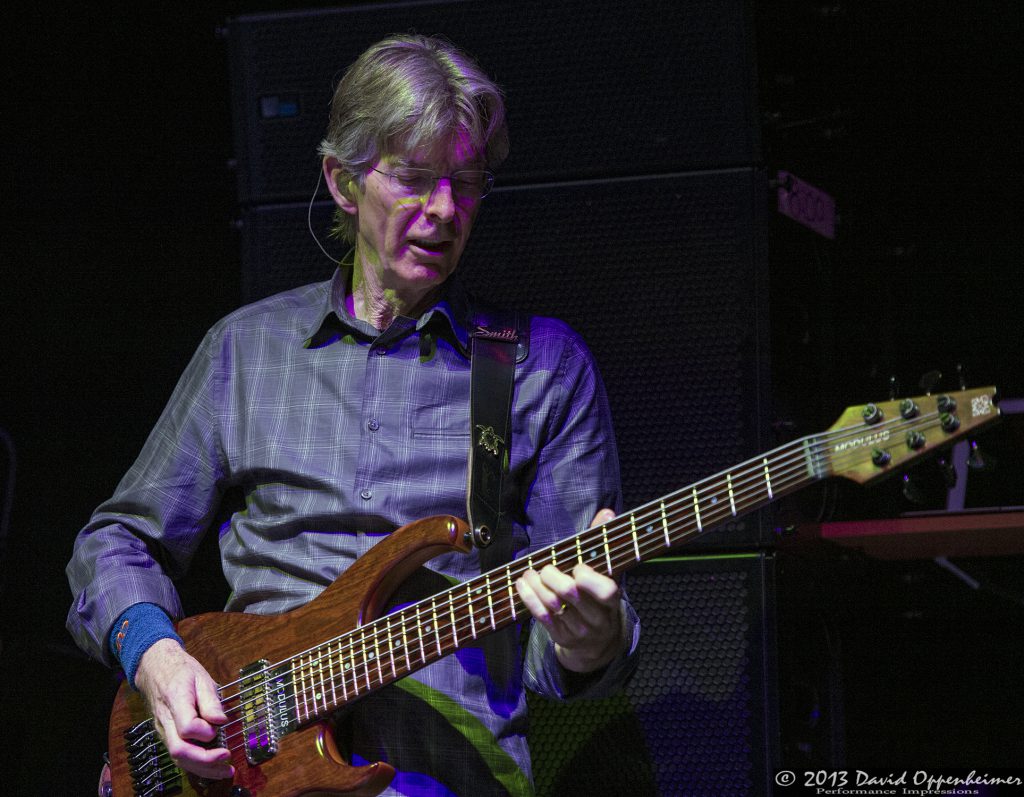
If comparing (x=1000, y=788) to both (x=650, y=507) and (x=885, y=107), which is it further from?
(x=885, y=107)

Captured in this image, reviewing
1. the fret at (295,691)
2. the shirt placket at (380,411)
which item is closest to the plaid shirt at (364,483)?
the shirt placket at (380,411)

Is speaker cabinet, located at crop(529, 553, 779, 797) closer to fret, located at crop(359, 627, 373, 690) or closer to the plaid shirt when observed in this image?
the plaid shirt

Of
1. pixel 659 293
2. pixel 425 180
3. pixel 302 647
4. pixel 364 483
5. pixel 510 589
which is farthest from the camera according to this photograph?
pixel 659 293

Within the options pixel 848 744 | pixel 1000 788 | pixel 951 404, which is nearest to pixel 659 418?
pixel 951 404

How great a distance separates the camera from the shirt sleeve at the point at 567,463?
Result: 2.10 meters

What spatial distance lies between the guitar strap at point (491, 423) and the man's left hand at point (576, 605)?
0.68ft

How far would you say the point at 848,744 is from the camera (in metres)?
3.60

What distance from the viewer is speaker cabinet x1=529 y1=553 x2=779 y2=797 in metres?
2.38

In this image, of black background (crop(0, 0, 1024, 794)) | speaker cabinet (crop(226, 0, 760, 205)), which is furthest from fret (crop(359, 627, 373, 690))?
speaker cabinet (crop(226, 0, 760, 205))

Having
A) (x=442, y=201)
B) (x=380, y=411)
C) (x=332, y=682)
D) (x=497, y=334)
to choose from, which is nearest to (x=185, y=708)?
(x=332, y=682)

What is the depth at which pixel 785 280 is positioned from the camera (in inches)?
100

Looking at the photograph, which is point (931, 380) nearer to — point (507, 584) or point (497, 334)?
point (507, 584)

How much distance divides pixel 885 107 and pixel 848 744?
76.2 inches

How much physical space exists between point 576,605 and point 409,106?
1.00 meters
